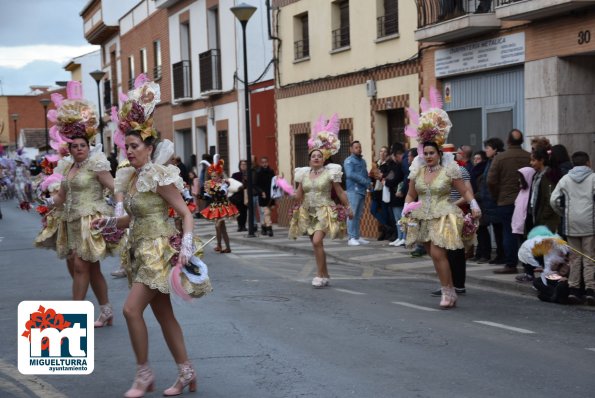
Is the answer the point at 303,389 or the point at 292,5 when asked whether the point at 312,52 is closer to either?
the point at 292,5

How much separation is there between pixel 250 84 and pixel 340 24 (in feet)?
19.5

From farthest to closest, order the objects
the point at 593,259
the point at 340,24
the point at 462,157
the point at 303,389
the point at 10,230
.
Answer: the point at 10,230, the point at 340,24, the point at 462,157, the point at 593,259, the point at 303,389

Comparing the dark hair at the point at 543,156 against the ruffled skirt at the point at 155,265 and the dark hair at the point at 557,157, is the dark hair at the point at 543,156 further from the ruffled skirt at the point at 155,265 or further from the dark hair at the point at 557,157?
the ruffled skirt at the point at 155,265

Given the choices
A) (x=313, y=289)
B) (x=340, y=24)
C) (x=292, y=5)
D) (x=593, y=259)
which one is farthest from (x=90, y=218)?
(x=292, y=5)

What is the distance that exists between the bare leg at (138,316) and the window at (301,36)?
18302 millimetres

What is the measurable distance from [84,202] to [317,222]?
11.9 feet

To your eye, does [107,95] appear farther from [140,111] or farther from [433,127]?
[140,111]

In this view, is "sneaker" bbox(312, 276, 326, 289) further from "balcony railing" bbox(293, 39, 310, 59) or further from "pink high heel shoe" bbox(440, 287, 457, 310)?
"balcony railing" bbox(293, 39, 310, 59)

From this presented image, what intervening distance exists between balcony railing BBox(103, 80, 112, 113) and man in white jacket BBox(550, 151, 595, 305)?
37163 millimetres

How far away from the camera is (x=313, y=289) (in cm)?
1226

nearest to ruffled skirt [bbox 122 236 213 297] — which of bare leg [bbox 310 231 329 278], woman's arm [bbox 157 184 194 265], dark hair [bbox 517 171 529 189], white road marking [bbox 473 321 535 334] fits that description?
woman's arm [bbox 157 184 194 265]

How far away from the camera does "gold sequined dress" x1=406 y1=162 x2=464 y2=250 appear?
1064 centimetres

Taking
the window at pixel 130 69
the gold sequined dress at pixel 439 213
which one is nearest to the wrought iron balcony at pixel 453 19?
the gold sequined dress at pixel 439 213

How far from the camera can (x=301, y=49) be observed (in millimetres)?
24703
